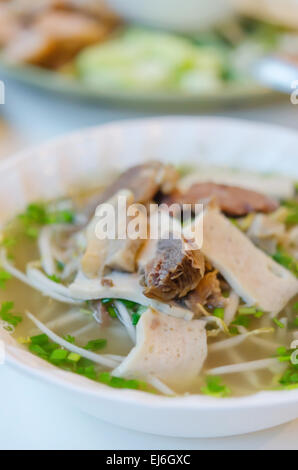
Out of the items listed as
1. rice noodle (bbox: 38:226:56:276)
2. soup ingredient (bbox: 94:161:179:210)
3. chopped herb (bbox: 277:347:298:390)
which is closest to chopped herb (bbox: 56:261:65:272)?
rice noodle (bbox: 38:226:56:276)

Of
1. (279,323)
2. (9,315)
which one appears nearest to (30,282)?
(9,315)

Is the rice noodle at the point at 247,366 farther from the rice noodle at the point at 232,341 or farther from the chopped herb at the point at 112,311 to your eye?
the chopped herb at the point at 112,311

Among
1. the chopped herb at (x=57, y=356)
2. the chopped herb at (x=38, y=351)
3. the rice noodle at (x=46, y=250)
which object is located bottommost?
the chopped herb at (x=57, y=356)

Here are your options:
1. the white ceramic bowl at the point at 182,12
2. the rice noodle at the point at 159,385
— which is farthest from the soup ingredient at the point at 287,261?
the white ceramic bowl at the point at 182,12

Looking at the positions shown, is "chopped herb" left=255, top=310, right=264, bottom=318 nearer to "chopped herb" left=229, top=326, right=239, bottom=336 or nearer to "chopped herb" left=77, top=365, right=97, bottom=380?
"chopped herb" left=229, top=326, right=239, bottom=336

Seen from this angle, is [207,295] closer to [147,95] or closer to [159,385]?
[159,385]
